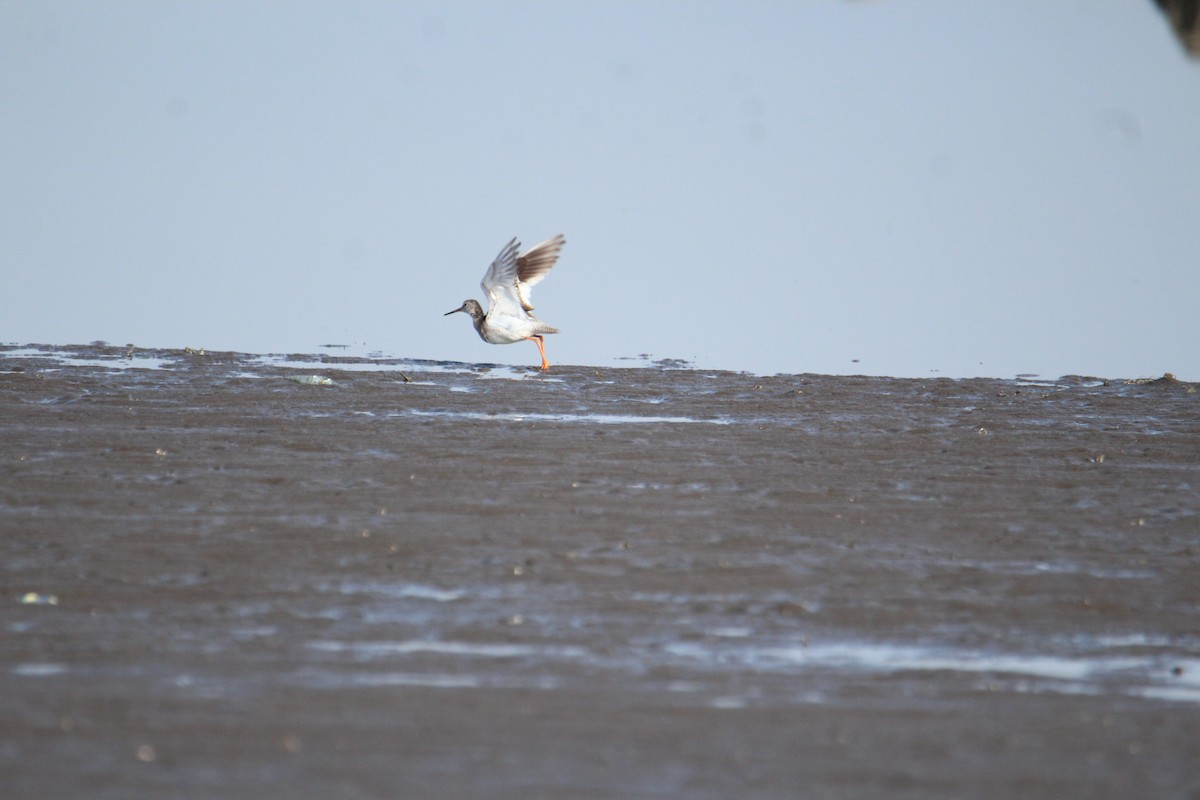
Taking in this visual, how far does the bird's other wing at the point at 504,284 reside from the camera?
17.1 meters

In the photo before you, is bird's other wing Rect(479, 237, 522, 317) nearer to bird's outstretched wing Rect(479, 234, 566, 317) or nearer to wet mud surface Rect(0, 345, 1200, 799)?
bird's outstretched wing Rect(479, 234, 566, 317)

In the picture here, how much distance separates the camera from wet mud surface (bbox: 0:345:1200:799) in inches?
158

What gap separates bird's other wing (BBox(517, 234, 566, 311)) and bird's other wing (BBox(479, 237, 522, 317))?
0.34 metres

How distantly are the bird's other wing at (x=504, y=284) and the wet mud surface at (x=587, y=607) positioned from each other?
19.6ft

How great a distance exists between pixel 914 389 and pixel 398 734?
1083 cm

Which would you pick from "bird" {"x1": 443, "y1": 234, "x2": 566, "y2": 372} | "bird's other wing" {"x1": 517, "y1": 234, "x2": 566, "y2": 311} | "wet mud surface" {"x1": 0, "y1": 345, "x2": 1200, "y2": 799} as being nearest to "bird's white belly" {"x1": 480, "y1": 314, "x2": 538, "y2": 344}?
"bird" {"x1": 443, "y1": 234, "x2": 566, "y2": 372}

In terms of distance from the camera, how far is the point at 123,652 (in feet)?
16.2

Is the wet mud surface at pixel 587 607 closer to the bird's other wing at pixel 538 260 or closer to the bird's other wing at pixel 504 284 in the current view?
the bird's other wing at pixel 504 284

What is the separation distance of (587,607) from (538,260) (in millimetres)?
12348

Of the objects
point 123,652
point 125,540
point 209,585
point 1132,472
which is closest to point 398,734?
point 123,652

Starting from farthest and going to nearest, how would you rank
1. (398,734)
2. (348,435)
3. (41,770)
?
(348,435)
(398,734)
(41,770)

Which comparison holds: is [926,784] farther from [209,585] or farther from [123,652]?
[209,585]

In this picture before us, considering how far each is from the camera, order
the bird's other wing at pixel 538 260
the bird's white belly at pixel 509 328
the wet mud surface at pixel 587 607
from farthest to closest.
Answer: the bird's other wing at pixel 538 260 → the bird's white belly at pixel 509 328 → the wet mud surface at pixel 587 607

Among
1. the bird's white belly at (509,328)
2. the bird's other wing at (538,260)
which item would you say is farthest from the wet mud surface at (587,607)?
the bird's other wing at (538,260)
